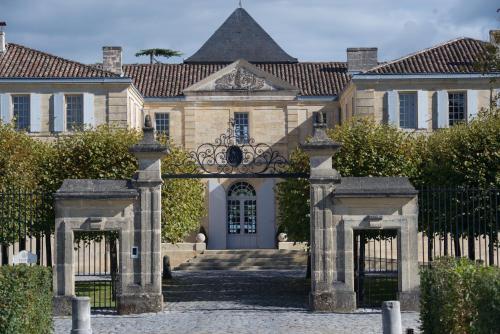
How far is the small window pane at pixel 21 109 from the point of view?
108ft

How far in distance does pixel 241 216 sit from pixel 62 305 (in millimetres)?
21054

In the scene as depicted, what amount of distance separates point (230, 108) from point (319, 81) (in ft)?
14.1

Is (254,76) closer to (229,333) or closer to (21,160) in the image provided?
(21,160)

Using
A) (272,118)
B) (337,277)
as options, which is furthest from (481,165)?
(272,118)

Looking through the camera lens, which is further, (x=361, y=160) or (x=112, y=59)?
(x=112, y=59)

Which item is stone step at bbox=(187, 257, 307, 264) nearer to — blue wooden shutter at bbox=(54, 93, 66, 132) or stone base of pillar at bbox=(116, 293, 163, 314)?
blue wooden shutter at bbox=(54, 93, 66, 132)

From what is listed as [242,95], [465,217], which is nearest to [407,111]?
[242,95]

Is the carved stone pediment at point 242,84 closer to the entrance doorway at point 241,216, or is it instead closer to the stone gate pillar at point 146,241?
the entrance doorway at point 241,216

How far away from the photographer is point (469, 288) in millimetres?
10688

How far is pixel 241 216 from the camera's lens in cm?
3747

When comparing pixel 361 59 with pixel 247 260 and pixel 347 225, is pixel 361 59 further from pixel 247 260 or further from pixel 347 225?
pixel 347 225

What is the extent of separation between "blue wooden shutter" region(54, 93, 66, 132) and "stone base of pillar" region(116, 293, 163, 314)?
55.4 feet

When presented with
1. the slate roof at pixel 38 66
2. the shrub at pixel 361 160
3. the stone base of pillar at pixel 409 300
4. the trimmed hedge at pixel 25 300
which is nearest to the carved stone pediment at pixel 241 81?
the slate roof at pixel 38 66

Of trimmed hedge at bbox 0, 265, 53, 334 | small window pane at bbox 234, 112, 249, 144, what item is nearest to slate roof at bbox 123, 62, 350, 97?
small window pane at bbox 234, 112, 249, 144
